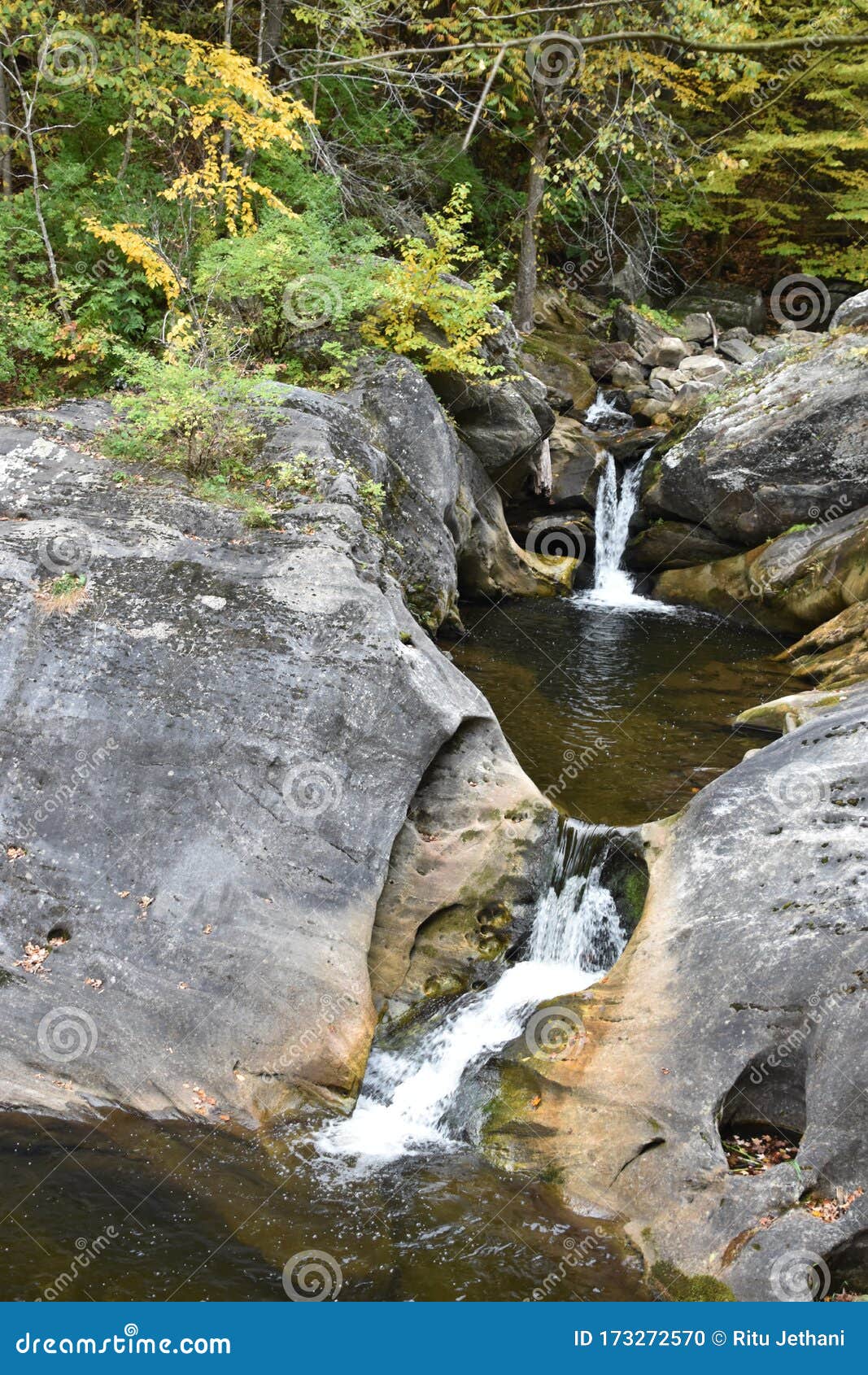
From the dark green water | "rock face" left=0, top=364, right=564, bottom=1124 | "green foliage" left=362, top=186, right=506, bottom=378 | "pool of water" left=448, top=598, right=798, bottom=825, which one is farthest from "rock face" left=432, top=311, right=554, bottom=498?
the dark green water

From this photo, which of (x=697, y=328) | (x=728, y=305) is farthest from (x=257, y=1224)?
(x=728, y=305)

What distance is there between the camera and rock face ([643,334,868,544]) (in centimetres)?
1391

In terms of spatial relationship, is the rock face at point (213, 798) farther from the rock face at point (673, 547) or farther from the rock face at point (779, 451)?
the rock face at point (673, 547)

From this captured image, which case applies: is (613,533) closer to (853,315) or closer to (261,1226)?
(853,315)

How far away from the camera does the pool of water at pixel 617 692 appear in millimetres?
9445

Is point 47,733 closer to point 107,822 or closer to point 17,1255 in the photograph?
point 107,822

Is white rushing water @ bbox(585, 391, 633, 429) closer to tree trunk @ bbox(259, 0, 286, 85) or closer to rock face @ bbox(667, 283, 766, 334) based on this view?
rock face @ bbox(667, 283, 766, 334)

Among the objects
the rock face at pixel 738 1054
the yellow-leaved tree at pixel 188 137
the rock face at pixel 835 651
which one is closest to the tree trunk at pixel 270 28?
the yellow-leaved tree at pixel 188 137

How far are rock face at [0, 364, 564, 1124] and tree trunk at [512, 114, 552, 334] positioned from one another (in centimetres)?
1230

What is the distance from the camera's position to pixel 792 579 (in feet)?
45.3

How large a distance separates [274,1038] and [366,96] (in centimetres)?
1575

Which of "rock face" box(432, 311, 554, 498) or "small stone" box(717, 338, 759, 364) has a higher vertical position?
"small stone" box(717, 338, 759, 364)

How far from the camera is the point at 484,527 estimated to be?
572 inches

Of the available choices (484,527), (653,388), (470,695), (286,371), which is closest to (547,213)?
(653,388)
